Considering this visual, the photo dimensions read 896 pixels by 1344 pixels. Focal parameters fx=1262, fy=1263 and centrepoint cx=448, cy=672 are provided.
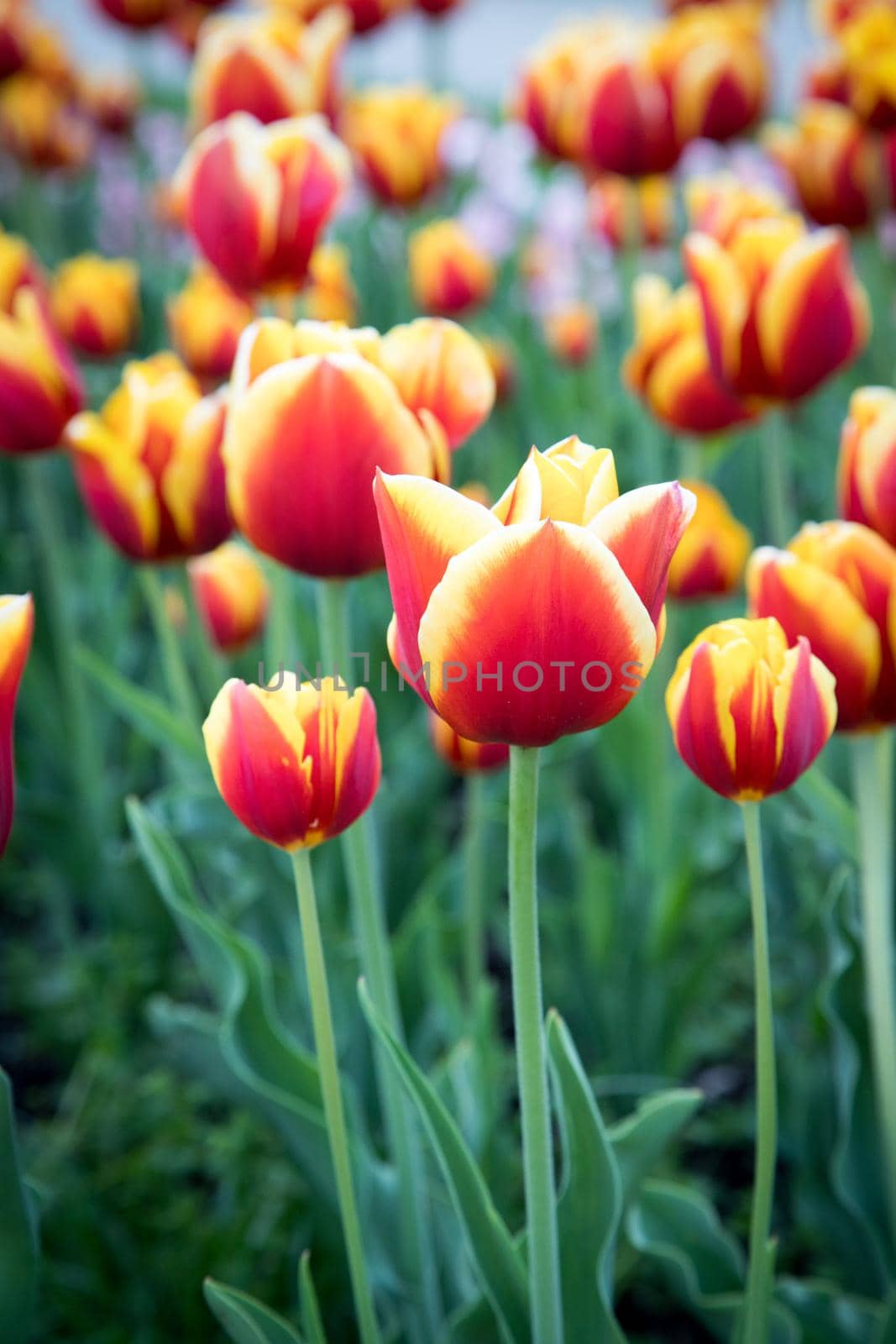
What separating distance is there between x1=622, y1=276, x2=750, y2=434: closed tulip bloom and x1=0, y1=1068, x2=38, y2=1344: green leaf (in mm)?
803

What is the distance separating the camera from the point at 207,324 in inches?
55.0

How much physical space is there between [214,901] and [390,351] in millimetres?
678

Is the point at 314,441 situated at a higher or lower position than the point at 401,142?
lower

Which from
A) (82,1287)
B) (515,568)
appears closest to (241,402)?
(515,568)

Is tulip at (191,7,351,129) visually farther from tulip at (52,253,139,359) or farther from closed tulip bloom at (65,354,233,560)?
tulip at (52,253,139,359)

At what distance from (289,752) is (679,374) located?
72 centimetres

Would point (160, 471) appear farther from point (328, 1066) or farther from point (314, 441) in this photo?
point (328, 1066)

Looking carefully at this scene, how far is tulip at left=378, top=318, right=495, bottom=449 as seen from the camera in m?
0.64

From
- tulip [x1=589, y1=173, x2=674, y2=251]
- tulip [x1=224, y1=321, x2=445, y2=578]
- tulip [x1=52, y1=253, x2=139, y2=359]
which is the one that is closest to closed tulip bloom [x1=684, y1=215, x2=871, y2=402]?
tulip [x1=224, y1=321, x2=445, y2=578]

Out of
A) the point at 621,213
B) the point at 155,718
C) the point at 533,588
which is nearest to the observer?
the point at 533,588

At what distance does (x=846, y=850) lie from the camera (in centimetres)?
81

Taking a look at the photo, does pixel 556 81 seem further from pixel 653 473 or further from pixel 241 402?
pixel 241 402

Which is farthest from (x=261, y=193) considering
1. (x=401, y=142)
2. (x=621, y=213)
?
(x=621, y=213)

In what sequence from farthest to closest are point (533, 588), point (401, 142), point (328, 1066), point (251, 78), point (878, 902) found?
point (401, 142), point (251, 78), point (878, 902), point (328, 1066), point (533, 588)
